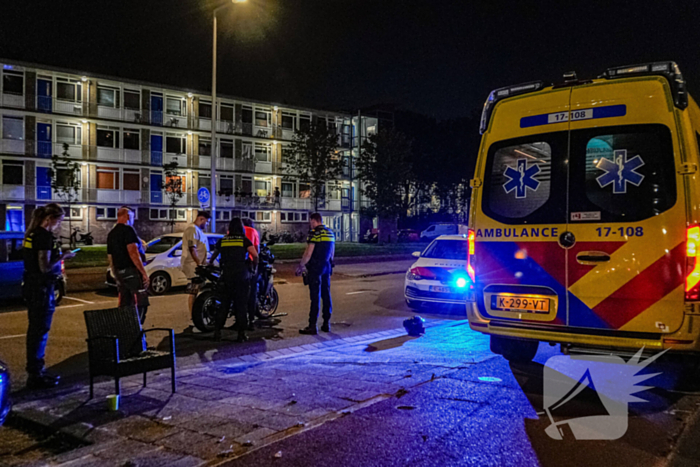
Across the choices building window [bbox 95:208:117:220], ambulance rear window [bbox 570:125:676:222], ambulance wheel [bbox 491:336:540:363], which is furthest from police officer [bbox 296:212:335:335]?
building window [bbox 95:208:117:220]

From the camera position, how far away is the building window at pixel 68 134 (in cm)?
3900

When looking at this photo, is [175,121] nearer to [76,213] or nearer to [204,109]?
[204,109]

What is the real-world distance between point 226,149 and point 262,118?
4255mm

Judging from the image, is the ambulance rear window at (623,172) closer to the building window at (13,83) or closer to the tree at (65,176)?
the tree at (65,176)

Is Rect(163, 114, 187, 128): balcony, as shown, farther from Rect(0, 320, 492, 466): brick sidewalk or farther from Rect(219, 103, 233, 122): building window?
Rect(0, 320, 492, 466): brick sidewalk

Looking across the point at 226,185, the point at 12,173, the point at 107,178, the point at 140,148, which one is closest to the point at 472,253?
the point at 12,173

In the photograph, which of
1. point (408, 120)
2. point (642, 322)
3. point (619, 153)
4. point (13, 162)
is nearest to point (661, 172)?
point (619, 153)

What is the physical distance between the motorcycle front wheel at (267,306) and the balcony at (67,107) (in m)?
34.2

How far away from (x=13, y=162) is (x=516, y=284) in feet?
131

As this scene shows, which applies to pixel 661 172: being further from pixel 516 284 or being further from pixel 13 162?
pixel 13 162

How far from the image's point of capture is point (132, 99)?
4191 cm

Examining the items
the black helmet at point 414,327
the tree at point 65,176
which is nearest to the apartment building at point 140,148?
the tree at point 65,176

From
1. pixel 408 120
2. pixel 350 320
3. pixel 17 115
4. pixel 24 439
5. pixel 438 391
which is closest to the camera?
pixel 24 439

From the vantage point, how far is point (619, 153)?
5422mm
